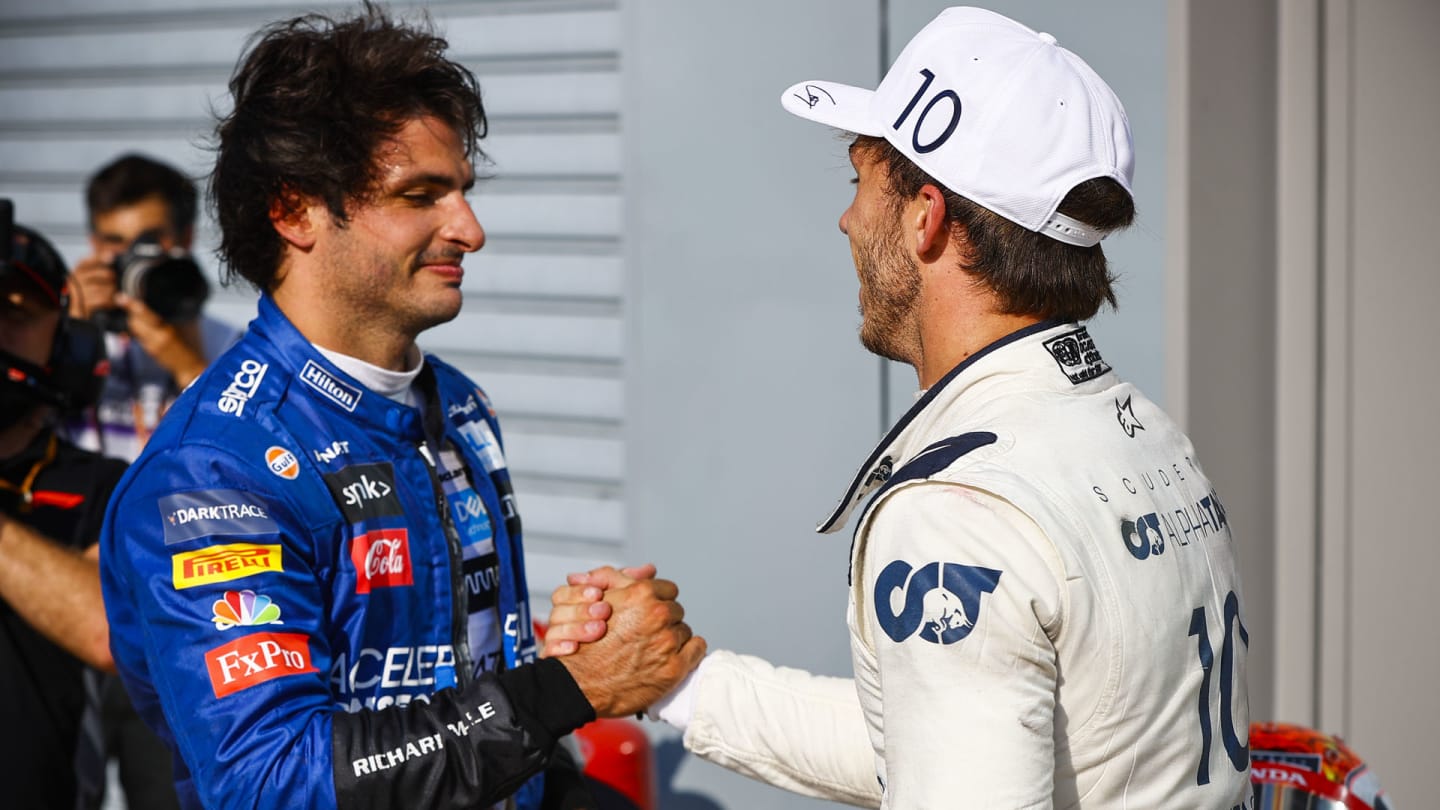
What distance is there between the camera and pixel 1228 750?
1679 mm

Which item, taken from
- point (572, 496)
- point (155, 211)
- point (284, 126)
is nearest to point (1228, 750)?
point (284, 126)

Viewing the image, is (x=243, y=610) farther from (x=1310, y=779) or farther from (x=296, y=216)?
(x=1310, y=779)

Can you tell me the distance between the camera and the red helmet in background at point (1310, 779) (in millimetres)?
2221

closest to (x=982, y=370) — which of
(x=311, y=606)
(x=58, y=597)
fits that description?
(x=311, y=606)

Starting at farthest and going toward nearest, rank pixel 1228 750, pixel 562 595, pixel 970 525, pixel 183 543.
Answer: pixel 562 595 < pixel 183 543 < pixel 1228 750 < pixel 970 525

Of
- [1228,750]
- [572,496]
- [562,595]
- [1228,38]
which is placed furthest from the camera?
[572,496]

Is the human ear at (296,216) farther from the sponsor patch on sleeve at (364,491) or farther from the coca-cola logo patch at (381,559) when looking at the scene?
the coca-cola logo patch at (381,559)

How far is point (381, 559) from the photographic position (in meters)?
2.09

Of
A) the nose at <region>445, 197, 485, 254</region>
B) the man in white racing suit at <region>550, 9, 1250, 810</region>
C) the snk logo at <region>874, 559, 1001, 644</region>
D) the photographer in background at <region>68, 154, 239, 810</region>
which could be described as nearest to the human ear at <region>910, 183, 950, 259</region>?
the man in white racing suit at <region>550, 9, 1250, 810</region>

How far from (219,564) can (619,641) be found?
66 centimetres

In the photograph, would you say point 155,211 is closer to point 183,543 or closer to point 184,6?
point 184,6

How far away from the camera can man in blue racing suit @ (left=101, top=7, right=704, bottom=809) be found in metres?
1.91

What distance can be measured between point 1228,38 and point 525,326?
2.23m

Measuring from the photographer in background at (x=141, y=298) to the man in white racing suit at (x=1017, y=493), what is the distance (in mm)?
2484
